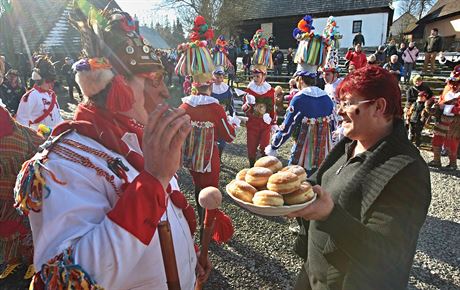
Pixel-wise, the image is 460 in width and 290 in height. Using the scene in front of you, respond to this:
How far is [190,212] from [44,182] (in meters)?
0.79

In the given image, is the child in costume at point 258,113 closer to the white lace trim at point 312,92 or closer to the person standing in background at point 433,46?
the white lace trim at point 312,92

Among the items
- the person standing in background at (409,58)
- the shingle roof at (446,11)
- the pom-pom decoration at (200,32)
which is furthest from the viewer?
the shingle roof at (446,11)

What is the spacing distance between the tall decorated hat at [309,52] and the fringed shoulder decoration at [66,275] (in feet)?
13.1

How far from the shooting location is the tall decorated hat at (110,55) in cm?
139

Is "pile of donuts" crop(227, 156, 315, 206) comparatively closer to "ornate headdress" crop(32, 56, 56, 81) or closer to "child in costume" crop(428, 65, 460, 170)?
"ornate headdress" crop(32, 56, 56, 81)

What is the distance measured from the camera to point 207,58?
4559 mm

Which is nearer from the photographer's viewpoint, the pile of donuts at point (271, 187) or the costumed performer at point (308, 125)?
the pile of donuts at point (271, 187)

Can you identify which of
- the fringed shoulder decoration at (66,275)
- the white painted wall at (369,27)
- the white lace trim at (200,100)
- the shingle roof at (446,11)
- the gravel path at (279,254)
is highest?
the shingle roof at (446,11)

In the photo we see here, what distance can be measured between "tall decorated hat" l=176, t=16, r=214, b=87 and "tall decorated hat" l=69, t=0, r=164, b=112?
2.80 metres

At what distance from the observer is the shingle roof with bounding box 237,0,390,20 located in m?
27.4

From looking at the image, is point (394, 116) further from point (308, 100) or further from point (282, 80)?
point (282, 80)

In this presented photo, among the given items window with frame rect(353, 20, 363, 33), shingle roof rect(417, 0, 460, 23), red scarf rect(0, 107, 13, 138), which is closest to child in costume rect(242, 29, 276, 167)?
red scarf rect(0, 107, 13, 138)

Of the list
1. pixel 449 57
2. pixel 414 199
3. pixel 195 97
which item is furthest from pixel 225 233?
pixel 449 57

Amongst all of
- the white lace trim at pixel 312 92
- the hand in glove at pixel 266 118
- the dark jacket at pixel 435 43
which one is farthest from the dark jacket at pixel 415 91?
the dark jacket at pixel 435 43
